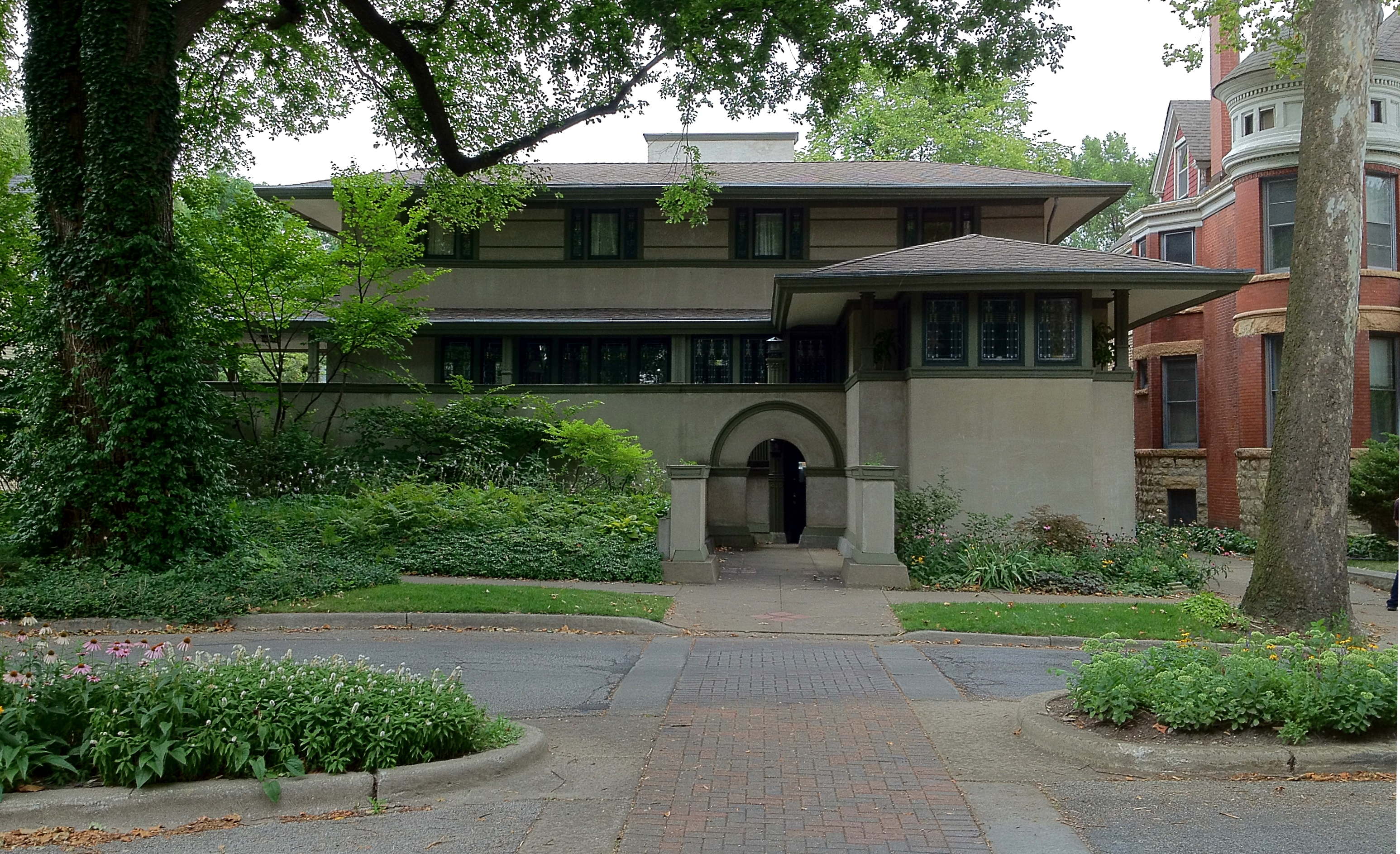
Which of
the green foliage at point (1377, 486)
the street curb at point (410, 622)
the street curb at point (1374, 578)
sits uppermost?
the green foliage at point (1377, 486)

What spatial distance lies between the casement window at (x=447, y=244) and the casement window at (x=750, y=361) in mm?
6835

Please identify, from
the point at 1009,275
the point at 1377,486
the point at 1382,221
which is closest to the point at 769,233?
the point at 1009,275

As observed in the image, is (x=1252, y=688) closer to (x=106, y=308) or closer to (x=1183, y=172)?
(x=106, y=308)

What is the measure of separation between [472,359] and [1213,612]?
1688 cm

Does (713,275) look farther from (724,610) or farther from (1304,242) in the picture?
(1304,242)

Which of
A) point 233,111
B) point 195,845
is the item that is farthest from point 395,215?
point 195,845

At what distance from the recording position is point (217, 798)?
17.1 ft

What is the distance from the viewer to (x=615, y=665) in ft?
32.3

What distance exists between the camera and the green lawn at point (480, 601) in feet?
40.1

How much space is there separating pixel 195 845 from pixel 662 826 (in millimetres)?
2210

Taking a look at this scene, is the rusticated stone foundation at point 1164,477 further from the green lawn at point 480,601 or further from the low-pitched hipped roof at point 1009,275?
the green lawn at point 480,601

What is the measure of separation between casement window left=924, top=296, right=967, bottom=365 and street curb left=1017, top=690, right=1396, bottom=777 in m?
12.2

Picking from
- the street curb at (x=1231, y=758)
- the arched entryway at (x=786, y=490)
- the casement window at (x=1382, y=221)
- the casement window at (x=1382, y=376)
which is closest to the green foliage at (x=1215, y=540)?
the casement window at (x=1382, y=376)

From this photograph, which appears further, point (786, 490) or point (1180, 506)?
point (1180, 506)
